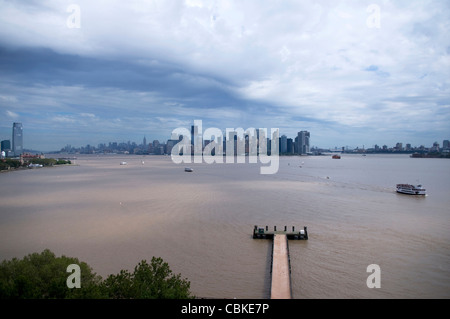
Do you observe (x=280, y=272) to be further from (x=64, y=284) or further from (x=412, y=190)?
(x=412, y=190)

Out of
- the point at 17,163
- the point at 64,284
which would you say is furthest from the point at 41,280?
the point at 17,163

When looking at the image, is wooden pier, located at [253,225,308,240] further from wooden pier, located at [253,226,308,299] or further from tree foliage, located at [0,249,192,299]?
tree foliage, located at [0,249,192,299]

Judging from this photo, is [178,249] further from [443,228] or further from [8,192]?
[8,192]

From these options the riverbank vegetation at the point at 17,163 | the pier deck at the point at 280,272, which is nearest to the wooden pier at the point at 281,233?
the pier deck at the point at 280,272

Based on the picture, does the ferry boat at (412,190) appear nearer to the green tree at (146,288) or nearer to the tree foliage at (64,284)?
the tree foliage at (64,284)

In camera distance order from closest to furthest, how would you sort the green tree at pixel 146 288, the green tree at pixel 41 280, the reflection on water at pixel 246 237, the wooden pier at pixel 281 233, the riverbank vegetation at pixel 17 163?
1. the green tree at pixel 41 280
2. the green tree at pixel 146 288
3. the reflection on water at pixel 246 237
4. the wooden pier at pixel 281 233
5. the riverbank vegetation at pixel 17 163

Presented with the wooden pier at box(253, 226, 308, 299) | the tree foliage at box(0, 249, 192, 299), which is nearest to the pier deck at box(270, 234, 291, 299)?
the wooden pier at box(253, 226, 308, 299)

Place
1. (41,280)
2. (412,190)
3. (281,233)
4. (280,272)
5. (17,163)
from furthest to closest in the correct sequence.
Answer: (17,163), (412,190), (281,233), (280,272), (41,280)
